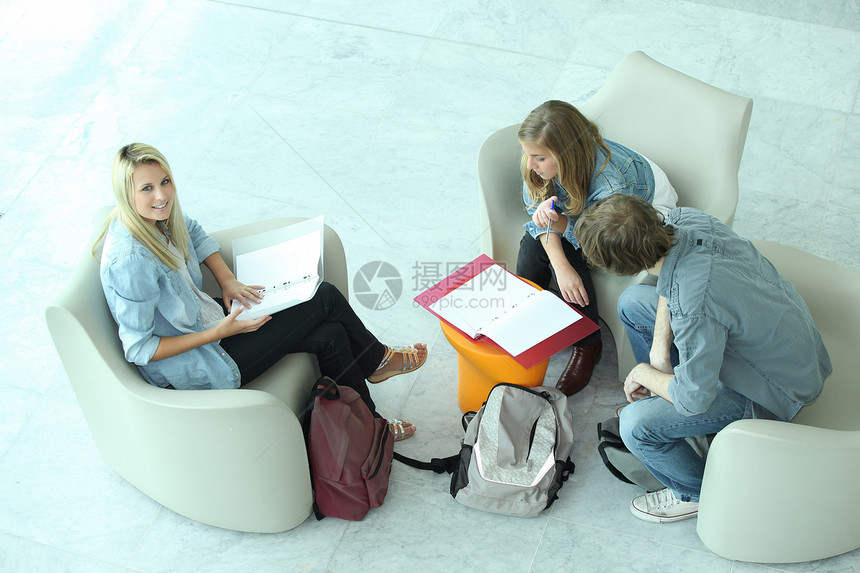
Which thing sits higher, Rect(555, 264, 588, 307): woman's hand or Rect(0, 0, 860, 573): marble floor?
Rect(555, 264, 588, 307): woman's hand

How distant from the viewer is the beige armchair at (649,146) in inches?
104

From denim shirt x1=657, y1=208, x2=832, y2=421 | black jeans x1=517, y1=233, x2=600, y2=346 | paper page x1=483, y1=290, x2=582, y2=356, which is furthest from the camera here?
black jeans x1=517, y1=233, x2=600, y2=346

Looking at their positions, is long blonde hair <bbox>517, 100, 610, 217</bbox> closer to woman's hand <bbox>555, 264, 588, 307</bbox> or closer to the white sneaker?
woman's hand <bbox>555, 264, 588, 307</bbox>

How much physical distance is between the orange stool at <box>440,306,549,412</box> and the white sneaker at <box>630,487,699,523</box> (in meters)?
0.46

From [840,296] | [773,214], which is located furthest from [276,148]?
[840,296]

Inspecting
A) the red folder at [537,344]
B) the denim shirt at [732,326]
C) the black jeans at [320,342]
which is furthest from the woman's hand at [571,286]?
the black jeans at [320,342]

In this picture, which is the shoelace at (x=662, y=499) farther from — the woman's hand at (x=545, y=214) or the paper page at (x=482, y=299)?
the woman's hand at (x=545, y=214)

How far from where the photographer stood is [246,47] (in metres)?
4.13

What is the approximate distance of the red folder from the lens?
240cm

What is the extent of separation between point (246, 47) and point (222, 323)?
2248mm

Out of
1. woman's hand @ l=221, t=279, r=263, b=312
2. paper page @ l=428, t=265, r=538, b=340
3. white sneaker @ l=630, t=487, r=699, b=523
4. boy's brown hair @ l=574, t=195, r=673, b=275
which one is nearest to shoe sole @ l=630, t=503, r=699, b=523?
white sneaker @ l=630, t=487, r=699, b=523

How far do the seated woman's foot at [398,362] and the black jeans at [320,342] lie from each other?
9 centimetres

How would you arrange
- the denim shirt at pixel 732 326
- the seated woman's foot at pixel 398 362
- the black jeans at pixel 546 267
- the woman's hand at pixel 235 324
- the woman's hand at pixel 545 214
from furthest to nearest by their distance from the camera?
the seated woman's foot at pixel 398 362, the black jeans at pixel 546 267, the woman's hand at pixel 545 214, the woman's hand at pixel 235 324, the denim shirt at pixel 732 326

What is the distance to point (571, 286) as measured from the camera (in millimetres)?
2602
